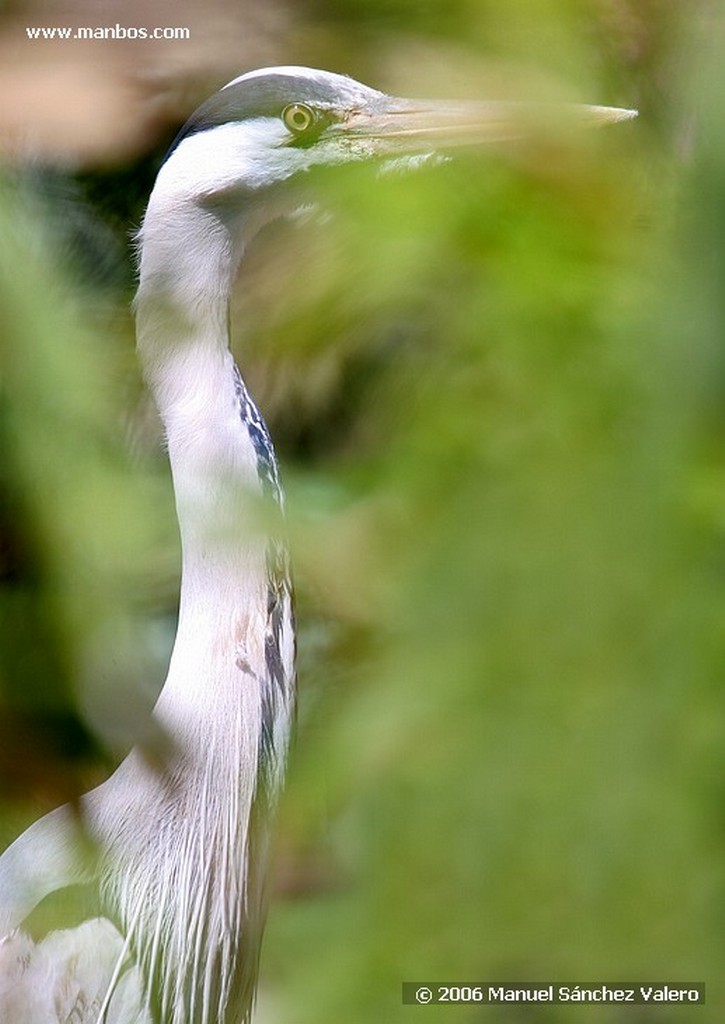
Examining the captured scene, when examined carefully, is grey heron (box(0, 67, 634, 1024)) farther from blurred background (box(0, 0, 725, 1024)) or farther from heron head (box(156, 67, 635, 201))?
blurred background (box(0, 0, 725, 1024))

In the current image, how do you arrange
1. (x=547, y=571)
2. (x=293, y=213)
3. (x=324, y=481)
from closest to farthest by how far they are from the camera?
(x=547, y=571)
(x=324, y=481)
(x=293, y=213)

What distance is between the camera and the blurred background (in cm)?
23

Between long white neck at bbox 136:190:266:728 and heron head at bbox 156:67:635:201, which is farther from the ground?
heron head at bbox 156:67:635:201

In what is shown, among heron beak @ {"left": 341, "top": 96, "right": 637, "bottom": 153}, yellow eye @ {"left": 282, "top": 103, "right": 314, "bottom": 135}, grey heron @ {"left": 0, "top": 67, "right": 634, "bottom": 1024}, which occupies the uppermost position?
yellow eye @ {"left": 282, "top": 103, "right": 314, "bottom": 135}

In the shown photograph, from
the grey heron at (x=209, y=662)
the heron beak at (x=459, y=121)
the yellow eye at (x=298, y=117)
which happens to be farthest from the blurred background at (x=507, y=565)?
the yellow eye at (x=298, y=117)

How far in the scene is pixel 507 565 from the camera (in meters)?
0.25

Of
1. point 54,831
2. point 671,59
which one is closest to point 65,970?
point 54,831

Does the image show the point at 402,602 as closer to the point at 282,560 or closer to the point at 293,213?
the point at 282,560

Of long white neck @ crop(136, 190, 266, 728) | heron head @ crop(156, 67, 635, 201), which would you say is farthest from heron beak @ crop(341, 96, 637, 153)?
long white neck @ crop(136, 190, 266, 728)

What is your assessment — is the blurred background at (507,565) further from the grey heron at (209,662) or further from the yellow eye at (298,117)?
the yellow eye at (298,117)

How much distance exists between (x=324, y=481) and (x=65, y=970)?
0.43 meters

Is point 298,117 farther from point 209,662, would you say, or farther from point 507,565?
point 507,565

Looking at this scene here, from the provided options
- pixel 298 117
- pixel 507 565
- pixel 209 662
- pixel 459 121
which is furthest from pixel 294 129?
pixel 507 565

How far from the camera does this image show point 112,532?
25cm
